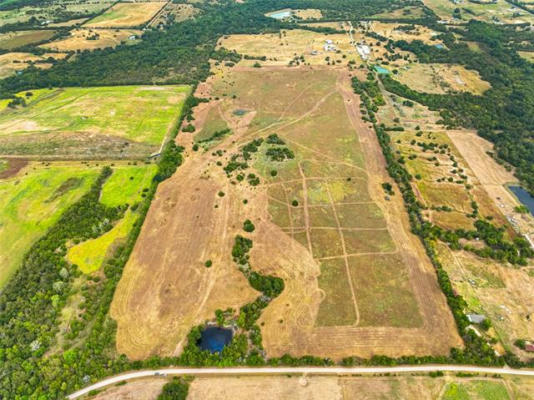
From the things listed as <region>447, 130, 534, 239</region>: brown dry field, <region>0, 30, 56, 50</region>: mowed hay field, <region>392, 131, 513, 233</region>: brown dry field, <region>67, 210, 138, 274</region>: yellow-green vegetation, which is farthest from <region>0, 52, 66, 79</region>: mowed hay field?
<region>447, 130, 534, 239</region>: brown dry field

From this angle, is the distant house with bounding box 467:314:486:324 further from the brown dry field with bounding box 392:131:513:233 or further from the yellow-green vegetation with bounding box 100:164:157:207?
the yellow-green vegetation with bounding box 100:164:157:207

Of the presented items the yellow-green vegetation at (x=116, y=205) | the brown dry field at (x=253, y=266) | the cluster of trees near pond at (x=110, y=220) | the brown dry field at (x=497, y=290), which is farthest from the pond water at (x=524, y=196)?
the yellow-green vegetation at (x=116, y=205)

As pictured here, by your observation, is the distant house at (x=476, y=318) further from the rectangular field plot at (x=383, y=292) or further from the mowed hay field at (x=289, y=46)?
the mowed hay field at (x=289, y=46)

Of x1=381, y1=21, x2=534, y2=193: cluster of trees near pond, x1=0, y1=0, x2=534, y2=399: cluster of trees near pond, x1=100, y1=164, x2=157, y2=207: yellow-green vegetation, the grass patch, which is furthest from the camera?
the grass patch

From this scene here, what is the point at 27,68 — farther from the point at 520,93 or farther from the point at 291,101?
the point at 520,93

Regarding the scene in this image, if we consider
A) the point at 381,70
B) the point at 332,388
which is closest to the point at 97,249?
the point at 332,388

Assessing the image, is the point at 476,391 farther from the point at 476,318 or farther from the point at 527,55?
the point at 527,55

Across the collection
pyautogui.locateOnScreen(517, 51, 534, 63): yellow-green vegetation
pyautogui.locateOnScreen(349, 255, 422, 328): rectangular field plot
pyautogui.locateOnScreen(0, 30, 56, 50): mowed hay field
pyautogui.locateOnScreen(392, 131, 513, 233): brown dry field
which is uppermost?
pyautogui.locateOnScreen(517, 51, 534, 63): yellow-green vegetation
